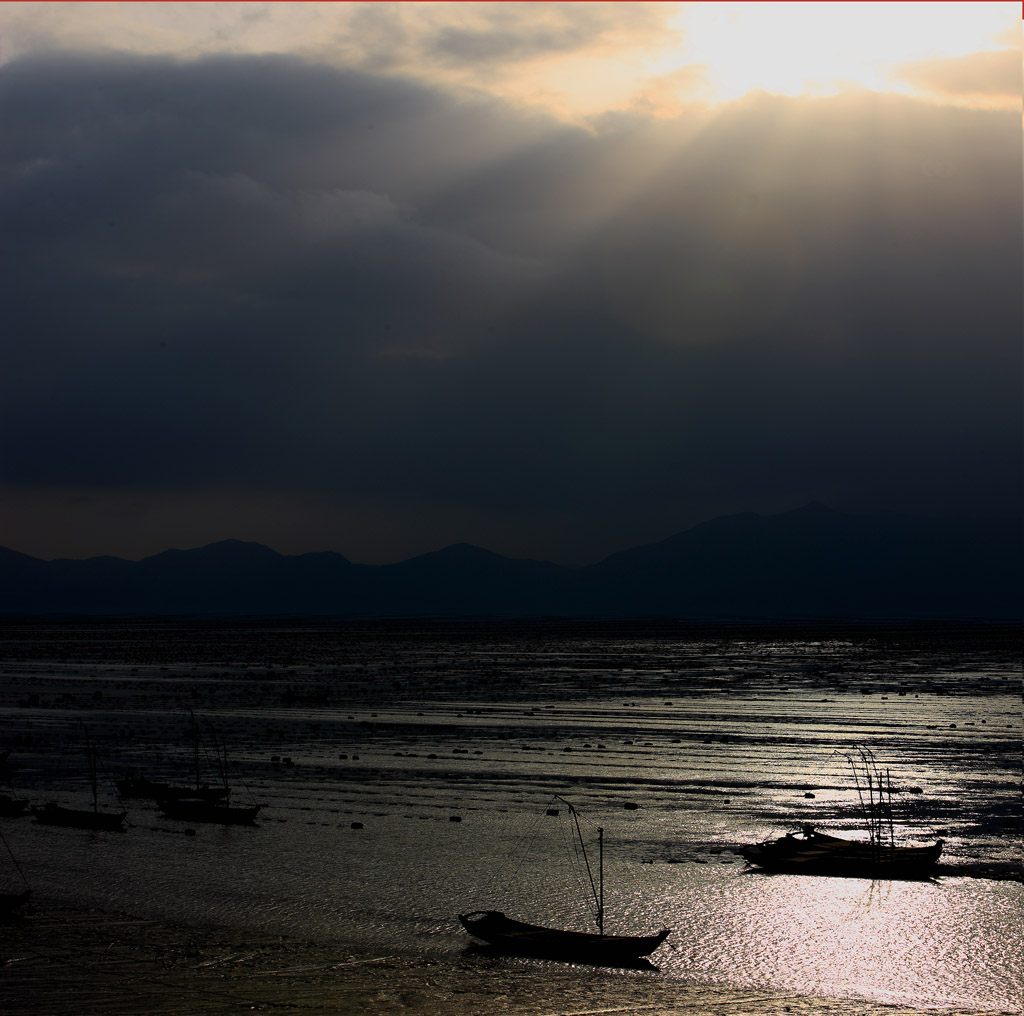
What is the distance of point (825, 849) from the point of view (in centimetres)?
3147

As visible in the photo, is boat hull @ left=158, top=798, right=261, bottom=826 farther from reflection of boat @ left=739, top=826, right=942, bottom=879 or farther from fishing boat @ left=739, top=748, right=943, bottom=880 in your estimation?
reflection of boat @ left=739, top=826, right=942, bottom=879

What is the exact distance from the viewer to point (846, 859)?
102 ft

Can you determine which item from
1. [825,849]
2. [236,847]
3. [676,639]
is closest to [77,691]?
[236,847]

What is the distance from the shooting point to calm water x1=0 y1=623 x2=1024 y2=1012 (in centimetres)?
2612

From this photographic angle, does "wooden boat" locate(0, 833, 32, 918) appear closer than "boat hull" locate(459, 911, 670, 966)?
No

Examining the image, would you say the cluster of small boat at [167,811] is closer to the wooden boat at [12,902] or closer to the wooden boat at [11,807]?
the wooden boat at [11,807]

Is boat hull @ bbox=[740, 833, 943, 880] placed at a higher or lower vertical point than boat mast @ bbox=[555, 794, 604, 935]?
lower

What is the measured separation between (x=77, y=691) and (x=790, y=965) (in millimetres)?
77951

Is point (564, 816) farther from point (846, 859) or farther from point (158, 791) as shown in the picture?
point (158, 791)

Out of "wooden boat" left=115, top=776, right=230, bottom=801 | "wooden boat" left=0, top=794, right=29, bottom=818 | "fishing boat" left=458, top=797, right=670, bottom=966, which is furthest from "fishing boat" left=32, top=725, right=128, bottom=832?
"fishing boat" left=458, top=797, right=670, bottom=966

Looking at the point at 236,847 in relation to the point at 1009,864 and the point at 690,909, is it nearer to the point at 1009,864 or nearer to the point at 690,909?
the point at 690,909

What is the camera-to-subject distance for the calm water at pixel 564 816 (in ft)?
85.7

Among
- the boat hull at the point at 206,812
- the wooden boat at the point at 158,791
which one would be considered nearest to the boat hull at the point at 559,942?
the boat hull at the point at 206,812

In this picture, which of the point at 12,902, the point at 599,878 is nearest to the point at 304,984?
the point at 12,902
